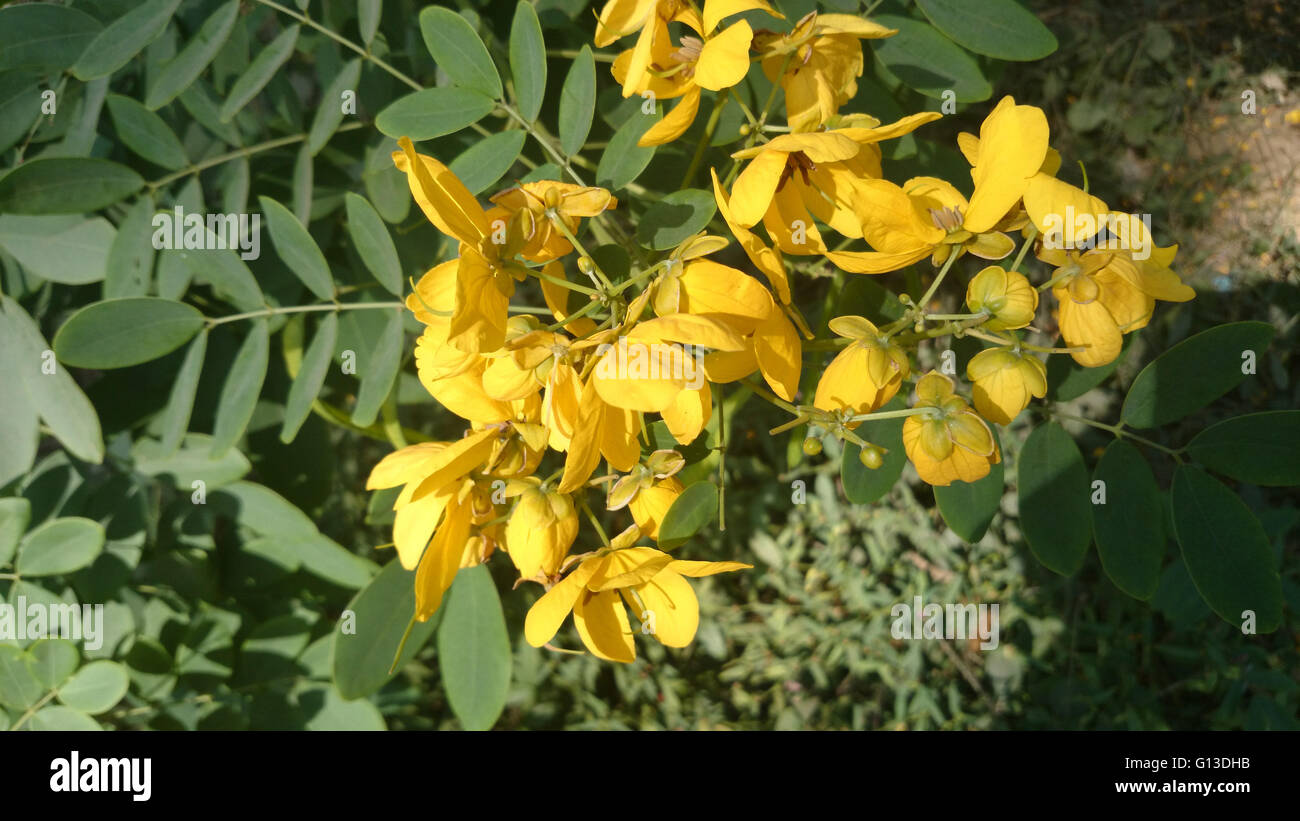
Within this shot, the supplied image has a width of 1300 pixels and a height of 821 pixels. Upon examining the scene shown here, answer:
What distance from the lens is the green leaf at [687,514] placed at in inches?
36.1

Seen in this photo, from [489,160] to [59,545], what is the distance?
0.96m

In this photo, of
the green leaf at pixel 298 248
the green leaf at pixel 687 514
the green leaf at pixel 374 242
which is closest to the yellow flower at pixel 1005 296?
the green leaf at pixel 687 514

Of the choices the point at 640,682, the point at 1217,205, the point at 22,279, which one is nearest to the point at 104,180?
the point at 22,279

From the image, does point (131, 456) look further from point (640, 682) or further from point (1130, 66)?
point (1130, 66)

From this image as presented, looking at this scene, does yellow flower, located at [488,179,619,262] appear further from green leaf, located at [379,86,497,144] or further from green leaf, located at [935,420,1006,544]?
green leaf, located at [935,420,1006,544]

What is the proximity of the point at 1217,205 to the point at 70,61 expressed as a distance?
2702 mm

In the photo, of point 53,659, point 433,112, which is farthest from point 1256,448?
point 53,659

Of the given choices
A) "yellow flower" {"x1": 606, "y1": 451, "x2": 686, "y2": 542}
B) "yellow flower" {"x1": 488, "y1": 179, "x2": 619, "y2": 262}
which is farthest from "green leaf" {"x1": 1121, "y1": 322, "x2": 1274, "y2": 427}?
"yellow flower" {"x1": 488, "y1": 179, "x2": 619, "y2": 262}

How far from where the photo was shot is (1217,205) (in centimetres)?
238

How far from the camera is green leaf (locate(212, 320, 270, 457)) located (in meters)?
1.35

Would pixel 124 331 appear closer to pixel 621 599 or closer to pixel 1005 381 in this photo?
pixel 621 599

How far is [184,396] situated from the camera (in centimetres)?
140

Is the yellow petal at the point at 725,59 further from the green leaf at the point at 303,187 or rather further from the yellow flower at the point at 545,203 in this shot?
the green leaf at the point at 303,187

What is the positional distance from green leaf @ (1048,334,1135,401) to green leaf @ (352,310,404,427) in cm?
95
